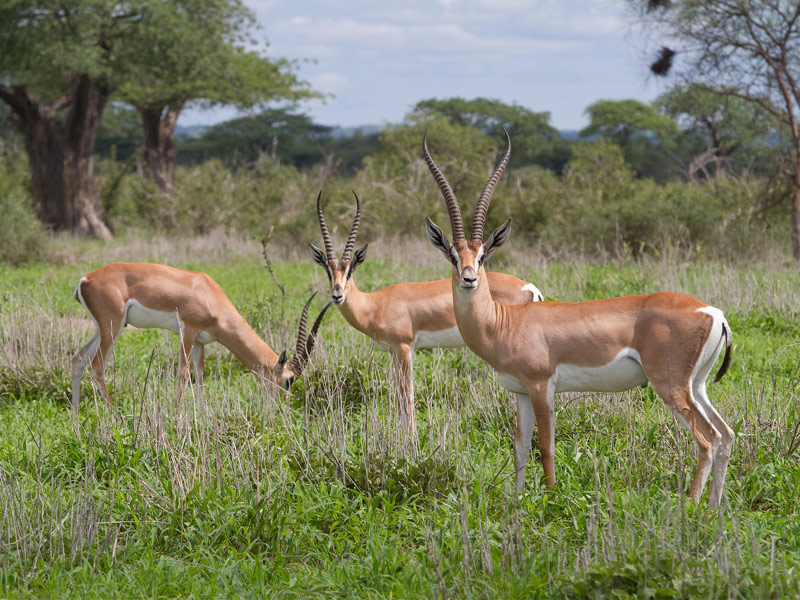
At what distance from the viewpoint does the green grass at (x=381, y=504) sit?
2992 millimetres

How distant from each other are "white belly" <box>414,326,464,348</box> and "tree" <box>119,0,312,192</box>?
13.0 meters

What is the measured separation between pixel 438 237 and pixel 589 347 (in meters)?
0.93

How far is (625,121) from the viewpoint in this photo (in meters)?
56.1

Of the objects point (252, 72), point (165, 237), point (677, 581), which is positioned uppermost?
point (252, 72)

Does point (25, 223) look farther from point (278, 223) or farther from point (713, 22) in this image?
point (713, 22)

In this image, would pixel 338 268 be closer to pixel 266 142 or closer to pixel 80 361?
pixel 80 361

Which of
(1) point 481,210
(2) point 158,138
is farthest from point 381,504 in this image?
(2) point 158,138

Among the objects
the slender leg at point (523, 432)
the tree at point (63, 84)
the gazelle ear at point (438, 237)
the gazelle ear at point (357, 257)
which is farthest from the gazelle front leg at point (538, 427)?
the tree at point (63, 84)

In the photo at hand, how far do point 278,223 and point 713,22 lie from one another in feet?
30.3

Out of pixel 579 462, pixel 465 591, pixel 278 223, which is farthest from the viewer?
pixel 278 223

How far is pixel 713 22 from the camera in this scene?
43.8ft

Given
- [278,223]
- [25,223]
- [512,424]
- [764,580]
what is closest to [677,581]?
[764,580]

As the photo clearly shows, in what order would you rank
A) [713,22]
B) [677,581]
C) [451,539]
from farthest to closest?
[713,22] → [451,539] → [677,581]

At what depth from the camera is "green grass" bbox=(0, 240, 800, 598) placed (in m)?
2.99
